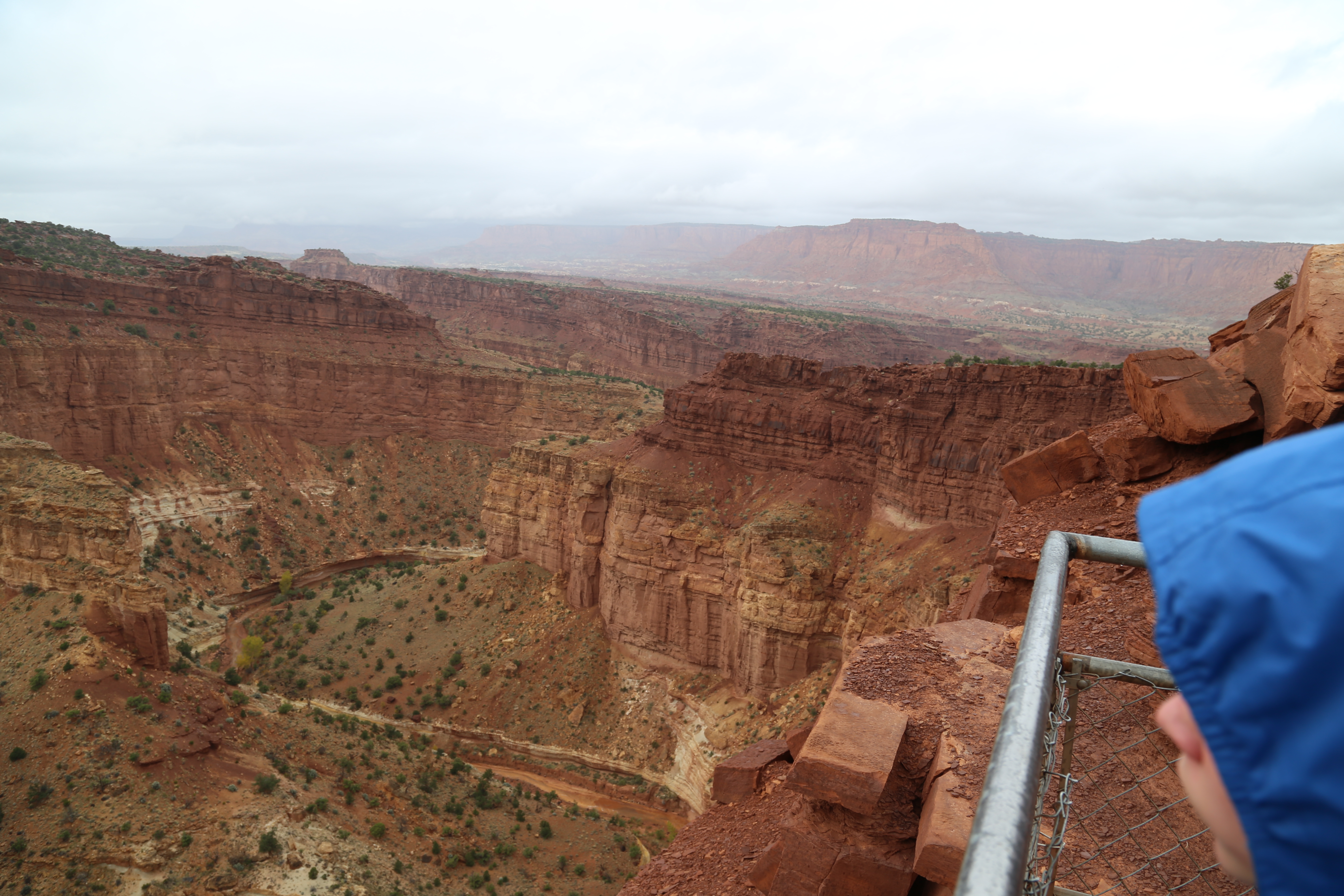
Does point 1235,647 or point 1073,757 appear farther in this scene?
point 1073,757

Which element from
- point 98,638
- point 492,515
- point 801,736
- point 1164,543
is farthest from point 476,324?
point 1164,543

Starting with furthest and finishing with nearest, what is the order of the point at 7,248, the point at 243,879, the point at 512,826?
the point at 7,248 → the point at 512,826 → the point at 243,879

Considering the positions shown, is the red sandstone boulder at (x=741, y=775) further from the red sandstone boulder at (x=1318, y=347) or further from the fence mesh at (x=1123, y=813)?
the red sandstone boulder at (x=1318, y=347)

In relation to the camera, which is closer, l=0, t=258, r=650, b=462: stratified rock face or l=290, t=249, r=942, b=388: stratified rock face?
l=0, t=258, r=650, b=462: stratified rock face

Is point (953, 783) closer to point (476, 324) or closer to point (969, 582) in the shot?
point (969, 582)

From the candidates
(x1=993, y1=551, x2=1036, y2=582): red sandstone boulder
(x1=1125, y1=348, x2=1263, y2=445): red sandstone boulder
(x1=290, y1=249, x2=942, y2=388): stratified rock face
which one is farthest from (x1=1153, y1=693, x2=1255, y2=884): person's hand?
(x1=290, y1=249, x2=942, y2=388): stratified rock face

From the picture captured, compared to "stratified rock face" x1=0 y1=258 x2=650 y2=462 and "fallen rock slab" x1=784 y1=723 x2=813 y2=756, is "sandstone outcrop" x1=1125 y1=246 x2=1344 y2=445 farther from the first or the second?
"stratified rock face" x1=0 y1=258 x2=650 y2=462
